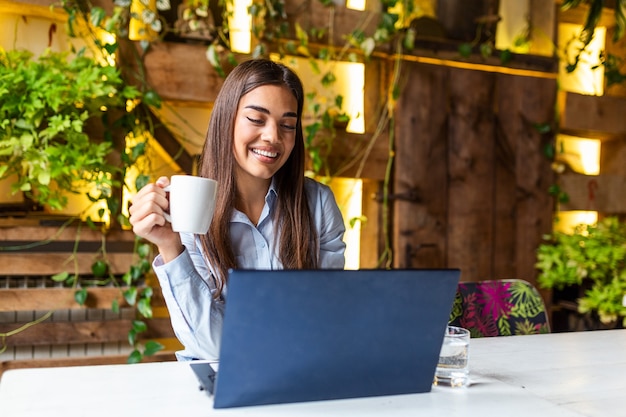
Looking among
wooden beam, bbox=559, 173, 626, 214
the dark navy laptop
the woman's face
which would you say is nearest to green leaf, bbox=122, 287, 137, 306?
the woman's face

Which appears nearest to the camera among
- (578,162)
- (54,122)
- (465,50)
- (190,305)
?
(190,305)

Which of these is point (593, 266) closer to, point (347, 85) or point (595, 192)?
point (595, 192)

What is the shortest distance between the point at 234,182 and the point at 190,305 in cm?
43

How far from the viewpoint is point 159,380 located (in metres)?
1.08

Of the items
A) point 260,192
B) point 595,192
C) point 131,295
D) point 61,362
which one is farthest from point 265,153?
point 595,192

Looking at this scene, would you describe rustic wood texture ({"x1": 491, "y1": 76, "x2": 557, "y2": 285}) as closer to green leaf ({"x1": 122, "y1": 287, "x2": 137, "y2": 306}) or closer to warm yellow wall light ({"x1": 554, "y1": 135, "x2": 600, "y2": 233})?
warm yellow wall light ({"x1": 554, "y1": 135, "x2": 600, "y2": 233})

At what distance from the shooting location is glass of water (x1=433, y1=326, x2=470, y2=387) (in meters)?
1.10

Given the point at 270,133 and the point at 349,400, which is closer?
the point at 349,400

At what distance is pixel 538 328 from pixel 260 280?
1.16 metres

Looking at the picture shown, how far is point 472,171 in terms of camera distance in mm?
3318

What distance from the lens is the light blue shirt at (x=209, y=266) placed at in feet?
4.28

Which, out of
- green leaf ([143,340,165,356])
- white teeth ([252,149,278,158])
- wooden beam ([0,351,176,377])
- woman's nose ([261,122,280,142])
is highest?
woman's nose ([261,122,280,142])

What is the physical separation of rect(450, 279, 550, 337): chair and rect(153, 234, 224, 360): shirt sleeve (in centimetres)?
64

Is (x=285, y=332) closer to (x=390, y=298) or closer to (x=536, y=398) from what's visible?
(x=390, y=298)
